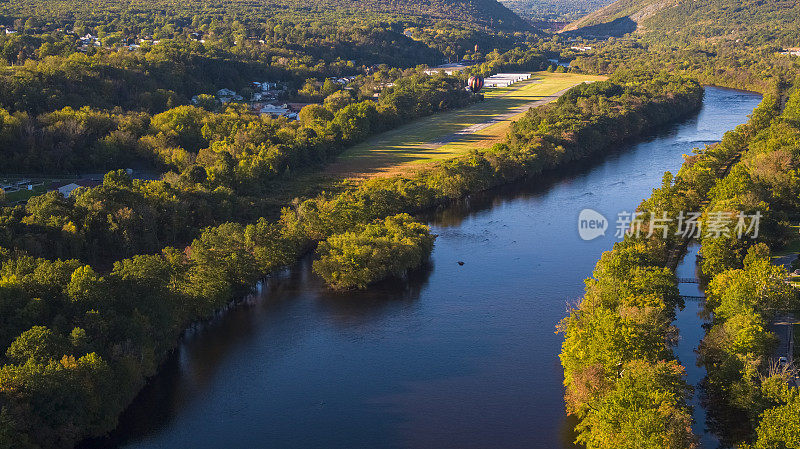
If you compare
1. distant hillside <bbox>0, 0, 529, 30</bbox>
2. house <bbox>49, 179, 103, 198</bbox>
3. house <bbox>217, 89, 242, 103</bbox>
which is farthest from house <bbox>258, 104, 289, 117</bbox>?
distant hillside <bbox>0, 0, 529, 30</bbox>

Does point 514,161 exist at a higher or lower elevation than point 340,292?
higher

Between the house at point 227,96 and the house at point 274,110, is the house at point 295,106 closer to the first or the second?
the house at point 274,110

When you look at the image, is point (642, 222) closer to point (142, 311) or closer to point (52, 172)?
point (142, 311)

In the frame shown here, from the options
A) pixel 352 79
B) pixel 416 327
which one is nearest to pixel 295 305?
pixel 416 327

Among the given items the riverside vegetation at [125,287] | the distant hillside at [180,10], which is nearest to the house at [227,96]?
the riverside vegetation at [125,287]

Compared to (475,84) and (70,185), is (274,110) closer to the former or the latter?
(475,84)
